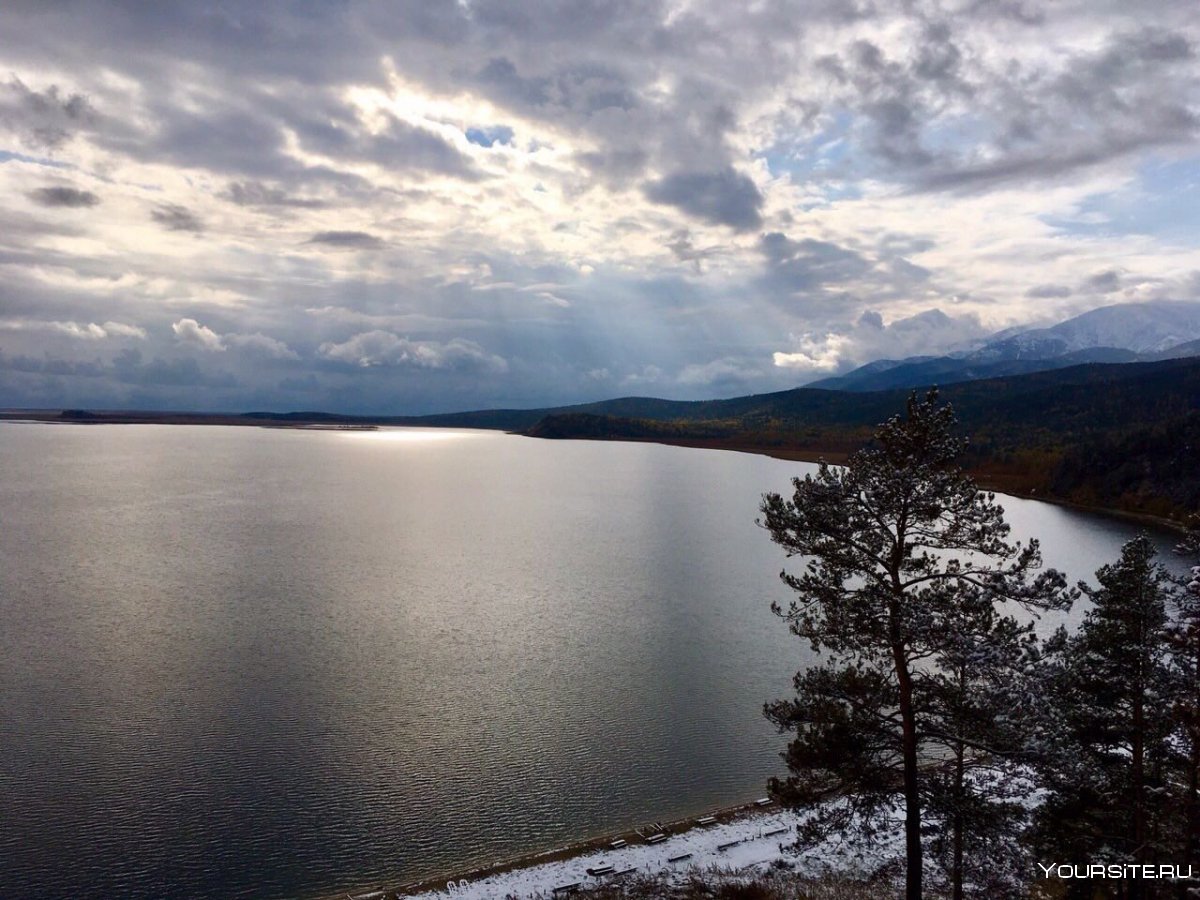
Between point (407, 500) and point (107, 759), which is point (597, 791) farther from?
point (407, 500)

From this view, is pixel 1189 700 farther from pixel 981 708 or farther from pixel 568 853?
pixel 568 853

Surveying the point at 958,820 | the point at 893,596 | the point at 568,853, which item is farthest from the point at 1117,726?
the point at 568,853

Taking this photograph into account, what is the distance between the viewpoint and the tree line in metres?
15.9

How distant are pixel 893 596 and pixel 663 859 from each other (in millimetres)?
13300

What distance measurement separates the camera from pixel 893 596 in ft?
55.2

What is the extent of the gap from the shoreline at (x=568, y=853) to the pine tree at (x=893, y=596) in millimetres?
8330

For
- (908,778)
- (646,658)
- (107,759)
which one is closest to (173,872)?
(107,759)

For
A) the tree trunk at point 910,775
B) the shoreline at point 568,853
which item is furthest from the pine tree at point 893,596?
the shoreline at point 568,853

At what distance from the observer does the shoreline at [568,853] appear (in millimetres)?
22339

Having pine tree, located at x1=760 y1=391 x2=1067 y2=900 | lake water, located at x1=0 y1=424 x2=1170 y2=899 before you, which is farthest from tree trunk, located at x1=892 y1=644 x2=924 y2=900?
lake water, located at x1=0 y1=424 x2=1170 y2=899

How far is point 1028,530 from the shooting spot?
308 feet

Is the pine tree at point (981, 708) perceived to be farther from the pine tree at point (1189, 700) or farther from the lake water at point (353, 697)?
the lake water at point (353, 697)

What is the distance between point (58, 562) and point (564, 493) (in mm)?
77213

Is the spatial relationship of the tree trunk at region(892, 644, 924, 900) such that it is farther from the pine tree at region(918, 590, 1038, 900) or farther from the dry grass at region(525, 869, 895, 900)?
the dry grass at region(525, 869, 895, 900)
